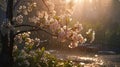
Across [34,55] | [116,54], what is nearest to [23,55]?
[34,55]

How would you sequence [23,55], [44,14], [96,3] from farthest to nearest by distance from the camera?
Answer: 1. [96,3]
2. [23,55]
3. [44,14]

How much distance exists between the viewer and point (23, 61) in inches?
560

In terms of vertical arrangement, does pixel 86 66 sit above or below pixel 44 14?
below

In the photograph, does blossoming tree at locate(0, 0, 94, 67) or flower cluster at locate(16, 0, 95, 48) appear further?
blossoming tree at locate(0, 0, 94, 67)

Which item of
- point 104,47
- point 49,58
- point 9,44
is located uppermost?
point 9,44

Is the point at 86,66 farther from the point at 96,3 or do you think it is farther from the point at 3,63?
the point at 96,3

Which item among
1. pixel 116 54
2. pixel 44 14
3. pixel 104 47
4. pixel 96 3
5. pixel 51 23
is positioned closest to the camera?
pixel 51 23

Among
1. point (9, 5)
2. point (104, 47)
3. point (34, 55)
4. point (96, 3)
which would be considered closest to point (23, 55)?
point (34, 55)

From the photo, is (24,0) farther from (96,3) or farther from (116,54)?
(96,3)

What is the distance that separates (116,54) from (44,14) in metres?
16.1

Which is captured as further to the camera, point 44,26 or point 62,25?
point 44,26

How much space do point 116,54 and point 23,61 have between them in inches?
609

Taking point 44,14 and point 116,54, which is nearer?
point 44,14

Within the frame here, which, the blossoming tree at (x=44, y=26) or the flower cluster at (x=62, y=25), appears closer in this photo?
the flower cluster at (x=62, y=25)
